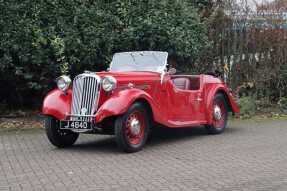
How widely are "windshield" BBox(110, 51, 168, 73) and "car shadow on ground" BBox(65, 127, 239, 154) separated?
1390 millimetres

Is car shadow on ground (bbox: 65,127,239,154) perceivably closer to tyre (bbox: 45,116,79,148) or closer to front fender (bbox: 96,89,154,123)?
tyre (bbox: 45,116,79,148)

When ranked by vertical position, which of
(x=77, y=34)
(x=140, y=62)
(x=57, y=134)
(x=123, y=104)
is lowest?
(x=57, y=134)

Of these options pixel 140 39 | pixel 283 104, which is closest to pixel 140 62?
pixel 140 39

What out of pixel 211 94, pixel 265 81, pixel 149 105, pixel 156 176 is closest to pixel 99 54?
pixel 211 94

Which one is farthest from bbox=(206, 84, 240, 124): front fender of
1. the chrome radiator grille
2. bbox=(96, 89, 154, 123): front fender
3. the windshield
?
the chrome radiator grille

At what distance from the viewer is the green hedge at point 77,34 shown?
12.8 m

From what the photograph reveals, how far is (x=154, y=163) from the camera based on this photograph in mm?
8703

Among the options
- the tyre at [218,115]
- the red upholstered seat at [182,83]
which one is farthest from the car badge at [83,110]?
the tyre at [218,115]

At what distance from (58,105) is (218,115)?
3.89 m

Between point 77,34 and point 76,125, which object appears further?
point 77,34

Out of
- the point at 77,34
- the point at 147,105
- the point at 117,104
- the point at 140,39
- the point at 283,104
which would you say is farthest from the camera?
the point at 283,104

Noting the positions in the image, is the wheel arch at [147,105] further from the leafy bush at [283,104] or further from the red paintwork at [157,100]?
the leafy bush at [283,104]

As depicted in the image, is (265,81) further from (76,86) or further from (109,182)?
(109,182)

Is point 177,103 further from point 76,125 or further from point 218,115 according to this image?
point 76,125
